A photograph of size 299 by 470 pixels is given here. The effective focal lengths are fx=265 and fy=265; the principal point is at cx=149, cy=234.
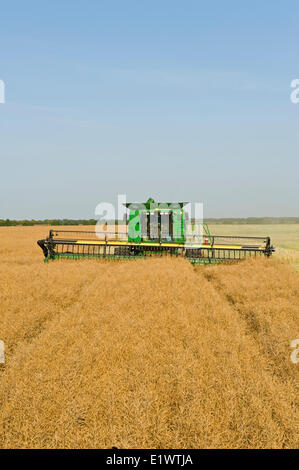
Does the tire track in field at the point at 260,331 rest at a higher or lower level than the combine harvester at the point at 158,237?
lower

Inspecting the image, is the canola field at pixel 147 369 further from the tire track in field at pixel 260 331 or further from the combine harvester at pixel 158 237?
the combine harvester at pixel 158 237

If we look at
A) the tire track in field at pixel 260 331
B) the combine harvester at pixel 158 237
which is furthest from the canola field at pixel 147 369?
the combine harvester at pixel 158 237

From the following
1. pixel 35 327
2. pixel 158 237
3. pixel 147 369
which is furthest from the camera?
pixel 158 237

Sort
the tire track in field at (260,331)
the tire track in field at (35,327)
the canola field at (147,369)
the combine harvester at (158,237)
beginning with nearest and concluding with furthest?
the canola field at (147,369), the tire track in field at (260,331), the tire track in field at (35,327), the combine harvester at (158,237)

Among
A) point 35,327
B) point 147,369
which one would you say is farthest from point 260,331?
point 35,327

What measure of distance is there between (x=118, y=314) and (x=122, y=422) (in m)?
2.77

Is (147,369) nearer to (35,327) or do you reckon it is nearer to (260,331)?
(260,331)

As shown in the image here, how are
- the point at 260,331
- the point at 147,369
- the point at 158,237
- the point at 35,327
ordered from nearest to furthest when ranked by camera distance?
the point at 147,369 → the point at 260,331 → the point at 35,327 → the point at 158,237

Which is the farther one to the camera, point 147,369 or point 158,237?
point 158,237

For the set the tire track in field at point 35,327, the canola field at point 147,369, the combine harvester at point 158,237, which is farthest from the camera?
the combine harvester at point 158,237

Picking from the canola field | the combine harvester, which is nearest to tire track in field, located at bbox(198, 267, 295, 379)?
the canola field

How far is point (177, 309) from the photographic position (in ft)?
18.4

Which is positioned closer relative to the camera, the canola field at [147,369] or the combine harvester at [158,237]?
the canola field at [147,369]

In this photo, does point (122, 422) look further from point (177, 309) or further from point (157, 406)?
point (177, 309)
